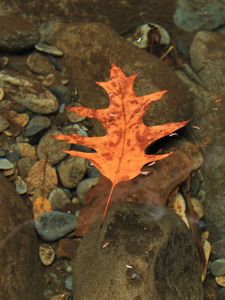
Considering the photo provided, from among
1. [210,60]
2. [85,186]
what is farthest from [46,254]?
[210,60]

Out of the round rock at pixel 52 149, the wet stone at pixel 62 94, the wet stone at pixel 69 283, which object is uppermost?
the wet stone at pixel 62 94

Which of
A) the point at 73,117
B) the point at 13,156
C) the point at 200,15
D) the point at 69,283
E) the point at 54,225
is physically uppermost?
the point at 200,15

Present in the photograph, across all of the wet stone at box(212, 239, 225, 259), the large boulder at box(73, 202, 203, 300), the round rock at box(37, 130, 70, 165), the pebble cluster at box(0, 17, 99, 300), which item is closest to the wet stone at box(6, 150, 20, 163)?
the pebble cluster at box(0, 17, 99, 300)

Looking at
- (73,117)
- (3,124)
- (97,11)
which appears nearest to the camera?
(3,124)

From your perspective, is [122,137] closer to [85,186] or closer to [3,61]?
[85,186]

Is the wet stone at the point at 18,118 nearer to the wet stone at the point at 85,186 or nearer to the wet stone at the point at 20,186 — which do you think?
the wet stone at the point at 20,186

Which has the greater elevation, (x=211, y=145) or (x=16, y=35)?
(x=16, y=35)

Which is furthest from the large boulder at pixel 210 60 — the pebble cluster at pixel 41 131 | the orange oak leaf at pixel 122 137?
the pebble cluster at pixel 41 131

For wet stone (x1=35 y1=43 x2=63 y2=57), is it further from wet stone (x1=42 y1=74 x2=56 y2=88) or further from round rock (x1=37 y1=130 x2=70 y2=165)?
round rock (x1=37 y1=130 x2=70 y2=165)
